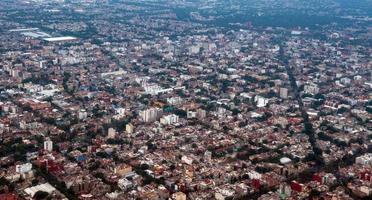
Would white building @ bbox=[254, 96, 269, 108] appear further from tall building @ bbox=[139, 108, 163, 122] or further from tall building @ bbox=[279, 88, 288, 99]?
tall building @ bbox=[139, 108, 163, 122]

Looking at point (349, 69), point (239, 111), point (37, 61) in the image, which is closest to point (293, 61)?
point (349, 69)

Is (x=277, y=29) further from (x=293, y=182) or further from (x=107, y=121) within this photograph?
(x=293, y=182)

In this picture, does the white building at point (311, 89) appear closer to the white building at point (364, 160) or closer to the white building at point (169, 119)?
the white building at point (169, 119)

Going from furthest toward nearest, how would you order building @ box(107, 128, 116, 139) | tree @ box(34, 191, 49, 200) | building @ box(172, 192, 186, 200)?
building @ box(107, 128, 116, 139) < building @ box(172, 192, 186, 200) < tree @ box(34, 191, 49, 200)

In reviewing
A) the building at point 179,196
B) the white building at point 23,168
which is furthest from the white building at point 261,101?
the white building at point 23,168

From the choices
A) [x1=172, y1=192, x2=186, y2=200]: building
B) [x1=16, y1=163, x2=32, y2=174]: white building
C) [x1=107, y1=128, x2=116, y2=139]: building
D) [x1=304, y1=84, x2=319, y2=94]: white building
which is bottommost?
[x1=304, y1=84, x2=319, y2=94]: white building

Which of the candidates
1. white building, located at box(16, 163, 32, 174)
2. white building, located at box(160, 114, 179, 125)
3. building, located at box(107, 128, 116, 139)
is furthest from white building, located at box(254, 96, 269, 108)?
white building, located at box(16, 163, 32, 174)
